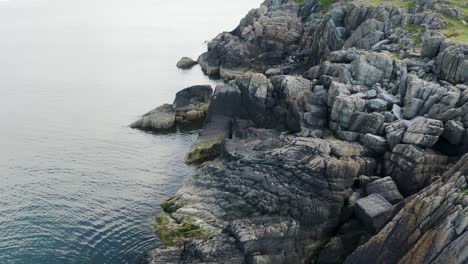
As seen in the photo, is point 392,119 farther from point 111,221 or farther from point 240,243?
point 111,221

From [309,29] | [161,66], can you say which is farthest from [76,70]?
[309,29]

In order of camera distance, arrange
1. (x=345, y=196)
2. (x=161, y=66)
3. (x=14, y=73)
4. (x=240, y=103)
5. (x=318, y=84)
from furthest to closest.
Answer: (x=161, y=66)
(x=14, y=73)
(x=240, y=103)
(x=318, y=84)
(x=345, y=196)

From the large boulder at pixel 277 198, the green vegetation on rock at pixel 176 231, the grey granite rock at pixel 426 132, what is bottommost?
the green vegetation on rock at pixel 176 231

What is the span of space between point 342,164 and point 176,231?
19.6 meters

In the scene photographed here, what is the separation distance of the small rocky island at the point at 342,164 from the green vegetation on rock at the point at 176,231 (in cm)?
15

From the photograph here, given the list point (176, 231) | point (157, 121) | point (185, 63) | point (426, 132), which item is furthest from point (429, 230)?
point (185, 63)

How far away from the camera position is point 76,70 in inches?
5074

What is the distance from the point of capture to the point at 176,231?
168 ft

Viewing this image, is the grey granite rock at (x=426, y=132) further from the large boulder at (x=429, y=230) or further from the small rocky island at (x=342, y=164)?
the large boulder at (x=429, y=230)

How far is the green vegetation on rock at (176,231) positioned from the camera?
4969 cm

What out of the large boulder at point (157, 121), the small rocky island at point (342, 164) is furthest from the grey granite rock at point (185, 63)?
the small rocky island at point (342, 164)

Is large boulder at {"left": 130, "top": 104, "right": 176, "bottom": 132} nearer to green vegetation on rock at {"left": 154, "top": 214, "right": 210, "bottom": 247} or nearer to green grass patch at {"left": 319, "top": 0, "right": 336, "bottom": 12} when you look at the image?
green vegetation on rock at {"left": 154, "top": 214, "right": 210, "bottom": 247}

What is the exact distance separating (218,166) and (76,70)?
3298 inches

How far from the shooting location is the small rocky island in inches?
1559
